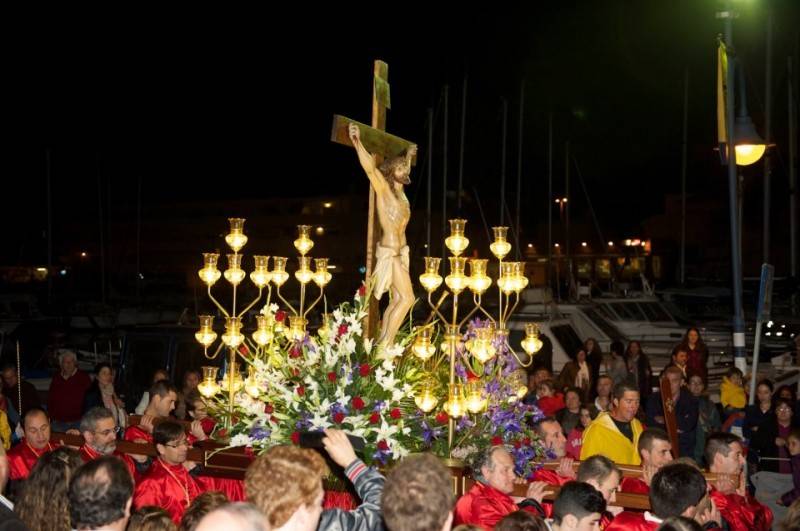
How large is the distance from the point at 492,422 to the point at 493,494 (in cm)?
94

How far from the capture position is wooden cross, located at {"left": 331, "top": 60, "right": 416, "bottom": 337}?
780 cm

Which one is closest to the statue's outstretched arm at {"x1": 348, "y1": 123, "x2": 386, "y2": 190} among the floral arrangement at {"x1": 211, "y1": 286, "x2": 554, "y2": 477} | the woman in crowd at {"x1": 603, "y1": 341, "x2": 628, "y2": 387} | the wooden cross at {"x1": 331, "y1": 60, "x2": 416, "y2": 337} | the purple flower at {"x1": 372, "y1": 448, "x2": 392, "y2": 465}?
the wooden cross at {"x1": 331, "y1": 60, "x2": 416, "y2": 337}

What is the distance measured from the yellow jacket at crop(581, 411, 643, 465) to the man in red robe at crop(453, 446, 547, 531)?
222 centimetres

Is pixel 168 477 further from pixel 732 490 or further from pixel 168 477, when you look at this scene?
pixel 732 490

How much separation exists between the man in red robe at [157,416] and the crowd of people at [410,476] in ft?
0.05

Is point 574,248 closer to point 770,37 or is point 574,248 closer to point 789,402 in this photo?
point 770,37

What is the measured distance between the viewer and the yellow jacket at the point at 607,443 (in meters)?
8.43

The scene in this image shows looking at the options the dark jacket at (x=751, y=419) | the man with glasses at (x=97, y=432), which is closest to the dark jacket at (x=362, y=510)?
the man with glasses at (x=97, y=432)

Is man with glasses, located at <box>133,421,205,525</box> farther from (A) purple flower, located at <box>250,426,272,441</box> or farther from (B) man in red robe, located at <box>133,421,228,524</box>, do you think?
(A) purple flower, located at <box>250,426,272,441</box>

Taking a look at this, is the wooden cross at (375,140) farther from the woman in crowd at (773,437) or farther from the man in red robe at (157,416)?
the woman in crowd at (773,437)

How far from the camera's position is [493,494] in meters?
6.20

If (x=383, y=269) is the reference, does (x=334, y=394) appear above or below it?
below

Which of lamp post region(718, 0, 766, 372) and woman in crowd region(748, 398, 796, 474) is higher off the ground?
lamp post region(718, 0, 766, 372)

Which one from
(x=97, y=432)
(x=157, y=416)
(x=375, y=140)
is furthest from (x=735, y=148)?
(x=97, y=432)
